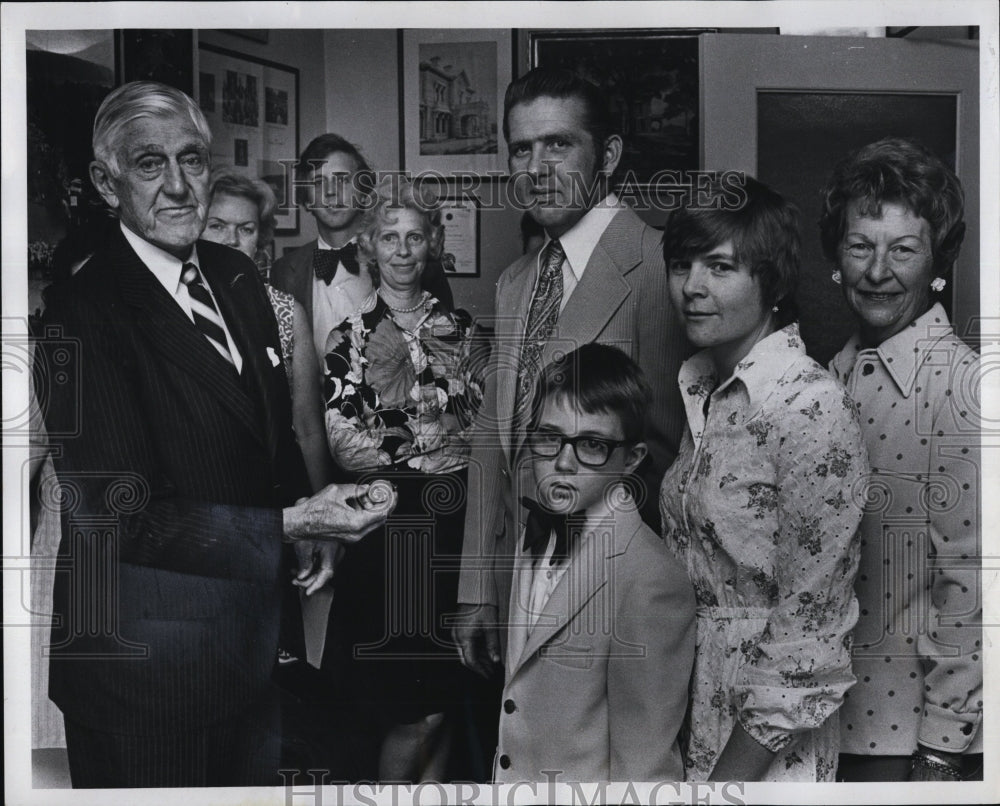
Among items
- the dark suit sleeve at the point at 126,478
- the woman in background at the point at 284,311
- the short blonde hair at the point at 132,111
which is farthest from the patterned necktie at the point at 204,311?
the short blonde hair at the point at 132,111

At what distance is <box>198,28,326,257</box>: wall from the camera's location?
9.71 feet

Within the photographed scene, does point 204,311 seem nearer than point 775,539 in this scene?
No

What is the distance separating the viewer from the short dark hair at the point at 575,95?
2.95 meters

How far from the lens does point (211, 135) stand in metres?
2.96

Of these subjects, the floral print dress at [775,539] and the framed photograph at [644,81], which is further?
the framed photograph at [644,81]

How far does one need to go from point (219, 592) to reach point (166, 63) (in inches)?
58.8

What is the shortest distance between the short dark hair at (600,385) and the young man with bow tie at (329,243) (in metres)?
0.44

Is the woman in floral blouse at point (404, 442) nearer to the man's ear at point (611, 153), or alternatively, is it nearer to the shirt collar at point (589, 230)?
the shirt collar at point (589, 230)

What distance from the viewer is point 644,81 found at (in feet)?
9.65

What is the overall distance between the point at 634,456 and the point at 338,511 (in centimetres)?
84

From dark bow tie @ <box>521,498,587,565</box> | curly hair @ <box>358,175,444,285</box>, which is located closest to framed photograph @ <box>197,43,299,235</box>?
curly hair @ <box>358,175,444,285</box>

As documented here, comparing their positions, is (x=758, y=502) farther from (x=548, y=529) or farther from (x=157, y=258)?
(x=157, y=258)

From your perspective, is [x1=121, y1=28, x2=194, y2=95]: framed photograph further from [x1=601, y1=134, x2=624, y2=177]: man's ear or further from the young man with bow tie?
[x1=601, y1=134, x2=624, y2=177]: man's ear

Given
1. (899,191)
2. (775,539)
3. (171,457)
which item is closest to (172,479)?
(171,457)
